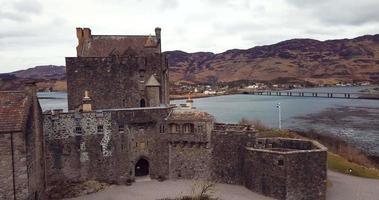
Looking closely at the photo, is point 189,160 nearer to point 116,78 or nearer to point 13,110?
point 116,78

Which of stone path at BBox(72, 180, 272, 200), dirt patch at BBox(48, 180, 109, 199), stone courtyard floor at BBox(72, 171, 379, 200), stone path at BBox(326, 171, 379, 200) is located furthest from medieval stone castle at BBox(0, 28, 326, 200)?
stone path at BBox(326, 171, 379, 200)

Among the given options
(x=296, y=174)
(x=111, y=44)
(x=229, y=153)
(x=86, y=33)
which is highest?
(x=86, y=33)

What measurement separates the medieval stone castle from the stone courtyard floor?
3.55 feet

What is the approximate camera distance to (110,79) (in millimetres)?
37188

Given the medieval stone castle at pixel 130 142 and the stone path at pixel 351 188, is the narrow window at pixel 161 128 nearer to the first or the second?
the medieval stone castle at pixel 130 142

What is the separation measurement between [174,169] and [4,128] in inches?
569

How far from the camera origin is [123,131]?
3347cm

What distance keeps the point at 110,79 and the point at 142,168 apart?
27.5ft

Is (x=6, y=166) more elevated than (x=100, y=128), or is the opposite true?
(x=100, y=128)

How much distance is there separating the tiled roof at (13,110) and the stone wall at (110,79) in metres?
10.5

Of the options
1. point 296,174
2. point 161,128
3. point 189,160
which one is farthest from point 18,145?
point 296,174

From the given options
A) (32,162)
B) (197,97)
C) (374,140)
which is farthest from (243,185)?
(197,97)

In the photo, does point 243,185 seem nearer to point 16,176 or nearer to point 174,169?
point 174,169

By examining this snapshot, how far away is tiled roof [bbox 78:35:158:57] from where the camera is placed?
39.8m
